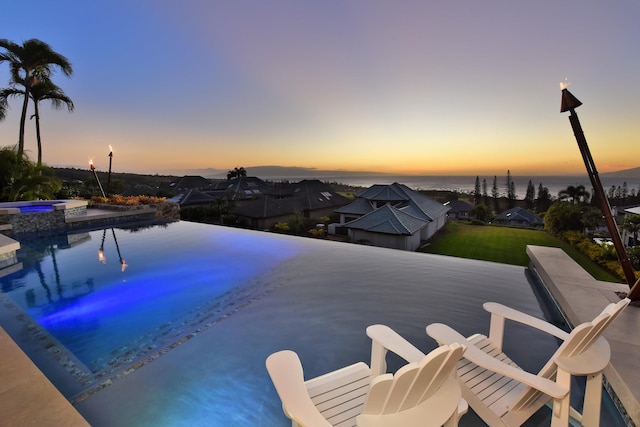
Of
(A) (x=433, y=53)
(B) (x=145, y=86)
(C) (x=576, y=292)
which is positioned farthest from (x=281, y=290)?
(B) (x=145, y=86)

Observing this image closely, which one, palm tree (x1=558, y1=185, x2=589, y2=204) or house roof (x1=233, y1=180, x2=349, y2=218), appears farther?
house roof (x1=233, y1=180, x2=349, y2=218)

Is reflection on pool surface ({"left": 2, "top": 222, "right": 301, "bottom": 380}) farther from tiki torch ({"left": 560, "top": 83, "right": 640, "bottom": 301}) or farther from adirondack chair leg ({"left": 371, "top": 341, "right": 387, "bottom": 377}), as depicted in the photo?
tiki torch ({"left": 560, "top": 83, "right": 640, "bottom": 301})

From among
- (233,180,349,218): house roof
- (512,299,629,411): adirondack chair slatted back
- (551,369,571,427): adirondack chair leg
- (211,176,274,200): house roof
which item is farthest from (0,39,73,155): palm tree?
(211,176,274,200): house roof

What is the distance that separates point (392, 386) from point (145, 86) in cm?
1706

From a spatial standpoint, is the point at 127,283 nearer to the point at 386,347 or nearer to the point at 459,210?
the point at 386,347

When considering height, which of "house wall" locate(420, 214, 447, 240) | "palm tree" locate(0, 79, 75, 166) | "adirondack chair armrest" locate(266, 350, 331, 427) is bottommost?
"house wall" locate(420, 214, 447, 240)

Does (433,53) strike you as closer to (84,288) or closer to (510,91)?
(510,91)

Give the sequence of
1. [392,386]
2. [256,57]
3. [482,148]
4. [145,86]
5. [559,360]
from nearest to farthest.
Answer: [392,386] < [559,360] < [256,57] < [145,86] < [482,148]

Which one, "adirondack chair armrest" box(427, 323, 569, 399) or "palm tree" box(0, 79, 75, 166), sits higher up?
"palm tree" box(0, 79, 75, 166)

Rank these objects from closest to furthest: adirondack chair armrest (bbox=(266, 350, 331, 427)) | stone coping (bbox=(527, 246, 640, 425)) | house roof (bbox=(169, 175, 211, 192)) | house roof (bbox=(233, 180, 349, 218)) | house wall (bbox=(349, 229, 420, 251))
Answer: adirondack chair armrest (bbox=(266, 350, 331, 427))
stone coping (bbox=(527, 246, 640, 425))
house wall (bbox=(349, 229, 420, 251))
house roof (bbox=(233, 180, 349, 218))
house roof (bbox=(169, 175, 211, 192))

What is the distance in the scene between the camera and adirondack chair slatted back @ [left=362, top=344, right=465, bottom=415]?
3.69 feet

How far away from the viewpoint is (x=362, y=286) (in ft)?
15.2

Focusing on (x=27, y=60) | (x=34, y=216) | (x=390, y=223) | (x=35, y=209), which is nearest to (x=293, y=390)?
(x=34, y=216)

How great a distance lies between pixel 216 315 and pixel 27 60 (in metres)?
17.1
